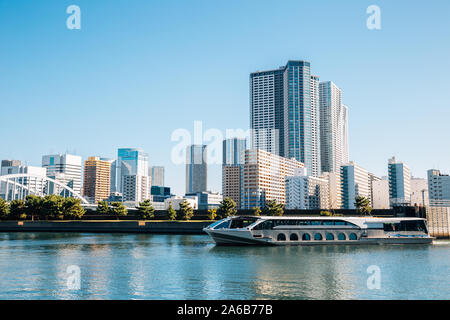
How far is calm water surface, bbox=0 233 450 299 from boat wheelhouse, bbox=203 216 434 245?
6.64m

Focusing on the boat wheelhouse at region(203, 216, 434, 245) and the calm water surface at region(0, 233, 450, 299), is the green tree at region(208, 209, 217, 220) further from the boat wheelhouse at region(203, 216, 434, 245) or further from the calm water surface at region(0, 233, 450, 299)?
the calm water surface at region(0, 233, 450, 299)

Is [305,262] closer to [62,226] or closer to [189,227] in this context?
[189,227]

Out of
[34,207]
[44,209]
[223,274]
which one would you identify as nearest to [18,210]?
[34,207]

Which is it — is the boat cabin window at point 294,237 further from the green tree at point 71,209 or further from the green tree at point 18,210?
Result: the green tree at point 18,210

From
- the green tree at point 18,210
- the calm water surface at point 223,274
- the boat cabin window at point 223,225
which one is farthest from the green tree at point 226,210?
the green tree at point 18,210

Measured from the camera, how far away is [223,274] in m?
39.4

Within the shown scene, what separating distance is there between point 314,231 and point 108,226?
61.3 m

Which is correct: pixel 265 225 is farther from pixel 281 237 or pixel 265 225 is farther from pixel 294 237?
pixel 294 237

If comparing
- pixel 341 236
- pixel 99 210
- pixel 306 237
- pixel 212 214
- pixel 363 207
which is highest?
pixel 363 207

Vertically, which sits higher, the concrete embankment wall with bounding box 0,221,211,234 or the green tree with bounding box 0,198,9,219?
the green tree with bounding box 0,198,9,219

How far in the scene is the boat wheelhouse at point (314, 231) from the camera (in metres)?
66.6

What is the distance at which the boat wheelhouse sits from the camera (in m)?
66.6

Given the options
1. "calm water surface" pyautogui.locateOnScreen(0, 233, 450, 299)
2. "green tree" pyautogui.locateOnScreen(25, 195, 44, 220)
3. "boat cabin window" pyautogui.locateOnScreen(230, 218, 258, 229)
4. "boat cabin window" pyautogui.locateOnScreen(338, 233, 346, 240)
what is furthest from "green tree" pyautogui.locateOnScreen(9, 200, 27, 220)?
"boat cabin window" pyautogui.locateOnScreen(338, 233, 346, 240)
